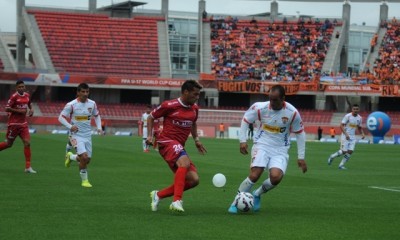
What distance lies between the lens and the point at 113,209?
41.5 feet

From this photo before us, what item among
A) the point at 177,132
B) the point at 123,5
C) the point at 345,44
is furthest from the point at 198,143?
the point at 345,44

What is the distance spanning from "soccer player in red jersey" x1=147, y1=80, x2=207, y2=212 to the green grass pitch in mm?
440

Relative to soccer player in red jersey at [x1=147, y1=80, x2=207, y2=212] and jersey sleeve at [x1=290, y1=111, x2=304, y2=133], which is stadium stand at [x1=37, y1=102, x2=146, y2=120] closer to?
jersey sleeve at [x1=290, y1=111, x2=304, y2=133]

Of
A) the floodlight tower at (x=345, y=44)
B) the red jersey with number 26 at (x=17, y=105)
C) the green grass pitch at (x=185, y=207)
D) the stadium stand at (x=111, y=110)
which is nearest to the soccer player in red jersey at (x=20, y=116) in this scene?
the red jersey with number 26 at (x=17, y=105)

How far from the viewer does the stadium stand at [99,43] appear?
7012cm

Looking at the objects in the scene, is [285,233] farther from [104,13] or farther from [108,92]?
[104,13]

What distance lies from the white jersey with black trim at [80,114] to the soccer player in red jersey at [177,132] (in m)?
4.76

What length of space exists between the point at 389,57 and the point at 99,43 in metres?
26.2

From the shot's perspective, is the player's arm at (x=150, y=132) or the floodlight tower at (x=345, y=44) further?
the floodlight tower at (x=345, y=44)

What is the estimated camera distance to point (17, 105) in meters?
20.6

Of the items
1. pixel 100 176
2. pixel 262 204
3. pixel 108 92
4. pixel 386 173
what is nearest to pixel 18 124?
pixel 100 176

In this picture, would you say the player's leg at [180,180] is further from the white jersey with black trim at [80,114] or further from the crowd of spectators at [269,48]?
the crowd of spectators at [269,48]

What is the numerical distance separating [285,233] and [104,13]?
66.6m

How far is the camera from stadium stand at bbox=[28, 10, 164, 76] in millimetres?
70125
